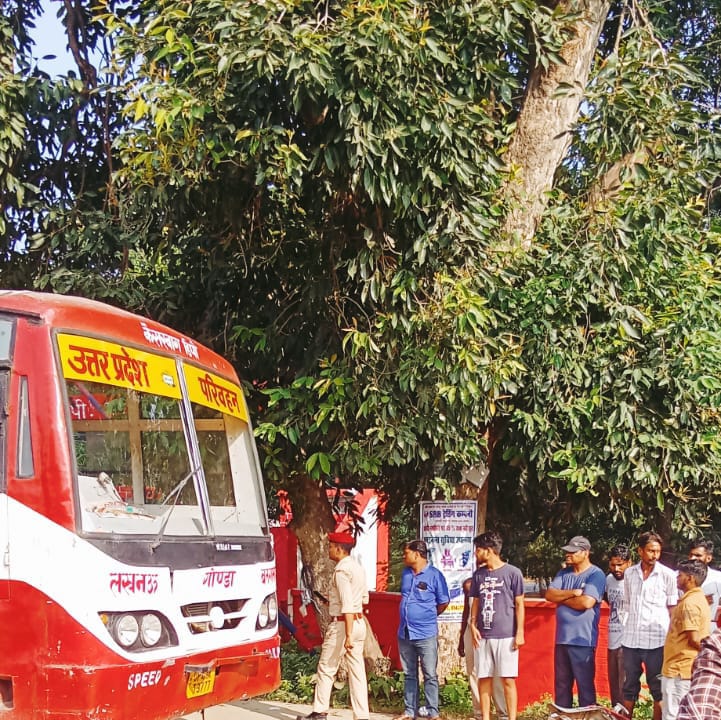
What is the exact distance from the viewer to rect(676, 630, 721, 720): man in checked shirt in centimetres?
400

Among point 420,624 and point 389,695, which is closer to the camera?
point 420,624

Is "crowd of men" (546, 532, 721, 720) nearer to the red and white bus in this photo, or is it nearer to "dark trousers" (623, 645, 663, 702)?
"dark trousers" (623, 645, 663, 702)

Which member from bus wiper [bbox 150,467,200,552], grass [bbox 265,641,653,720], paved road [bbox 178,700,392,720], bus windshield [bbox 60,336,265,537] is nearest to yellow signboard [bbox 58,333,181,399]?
bus windshield [bbox 60,336,265,537]

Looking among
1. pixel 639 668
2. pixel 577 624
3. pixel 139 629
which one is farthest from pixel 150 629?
pixel 639 668

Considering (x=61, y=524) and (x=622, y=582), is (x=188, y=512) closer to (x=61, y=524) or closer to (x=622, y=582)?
(x=61, y=524)

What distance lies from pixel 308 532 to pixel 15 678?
19.6 feet

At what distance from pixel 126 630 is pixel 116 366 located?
5.18ft

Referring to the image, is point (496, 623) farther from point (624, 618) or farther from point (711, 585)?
point (711, 585)

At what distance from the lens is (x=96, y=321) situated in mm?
6531

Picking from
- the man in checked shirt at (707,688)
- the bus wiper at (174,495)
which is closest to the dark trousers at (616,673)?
the bus wiper at (174,495)

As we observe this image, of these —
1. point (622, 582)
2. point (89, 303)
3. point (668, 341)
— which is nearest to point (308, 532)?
point (622, 582)

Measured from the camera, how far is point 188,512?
6.79 metres

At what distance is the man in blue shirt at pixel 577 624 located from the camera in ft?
29.4

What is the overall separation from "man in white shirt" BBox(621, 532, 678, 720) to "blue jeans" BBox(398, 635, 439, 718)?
63.6 inches
